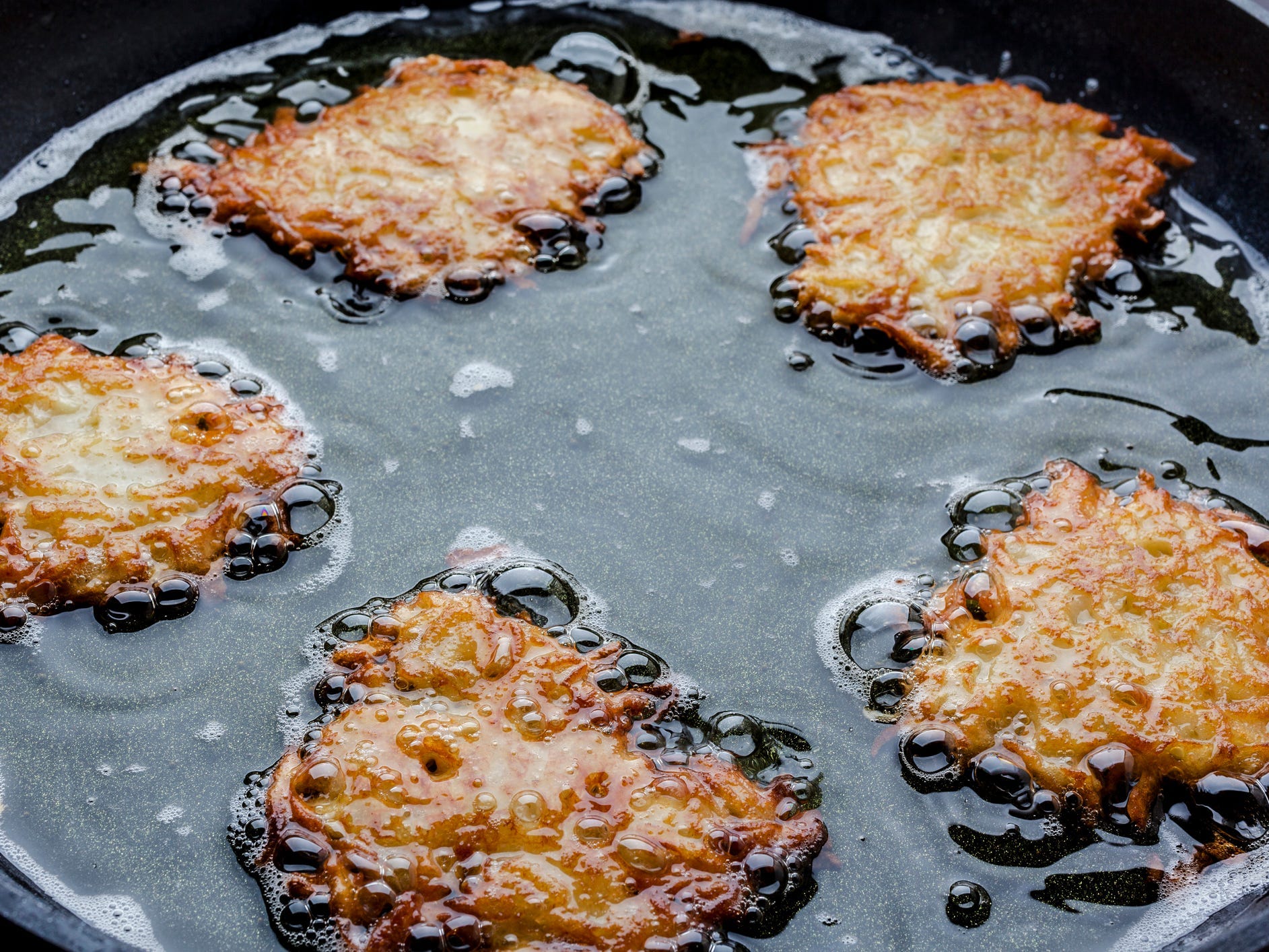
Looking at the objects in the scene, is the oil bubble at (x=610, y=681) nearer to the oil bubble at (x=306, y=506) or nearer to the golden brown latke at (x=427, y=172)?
the oil bubble at (x=306, y=506)

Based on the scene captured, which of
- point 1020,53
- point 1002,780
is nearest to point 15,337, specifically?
point 1002,780

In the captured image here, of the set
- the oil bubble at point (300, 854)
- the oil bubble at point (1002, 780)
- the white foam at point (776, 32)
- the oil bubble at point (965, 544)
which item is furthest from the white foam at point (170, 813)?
the white foam at point (776, 32)

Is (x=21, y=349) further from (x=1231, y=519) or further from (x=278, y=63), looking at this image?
(x=1231, y=519)

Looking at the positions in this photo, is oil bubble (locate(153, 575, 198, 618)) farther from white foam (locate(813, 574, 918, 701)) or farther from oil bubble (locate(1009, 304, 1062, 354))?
oil bubble (locate(1009, 304, 1062, 354))

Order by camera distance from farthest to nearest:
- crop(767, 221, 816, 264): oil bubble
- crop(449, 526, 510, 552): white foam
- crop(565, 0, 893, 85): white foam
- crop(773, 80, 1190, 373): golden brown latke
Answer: crop(565, 0, 893, 85): white foam < crop(767, 221, 816, 264): oil bubble < crop(773, 80, 1190, 373): golden brown latke < crop(449, 526, 510, 552): white foam

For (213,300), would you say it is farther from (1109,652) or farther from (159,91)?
(1109,652)

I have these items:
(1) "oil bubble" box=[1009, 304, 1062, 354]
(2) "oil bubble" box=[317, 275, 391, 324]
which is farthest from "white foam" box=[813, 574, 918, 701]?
(2) "oil bubble" box=[317, 275, 391, 324]
